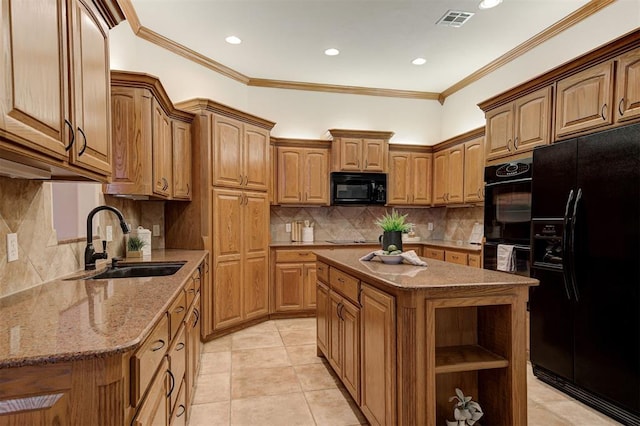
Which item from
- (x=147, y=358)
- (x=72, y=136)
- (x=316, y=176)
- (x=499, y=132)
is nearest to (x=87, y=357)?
(x=147, y=358)

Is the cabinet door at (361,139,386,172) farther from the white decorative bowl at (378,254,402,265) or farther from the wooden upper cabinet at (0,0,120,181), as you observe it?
the wooden upper cabinet at (0,0,120,181)

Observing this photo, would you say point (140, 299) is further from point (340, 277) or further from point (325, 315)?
point (325, 315)

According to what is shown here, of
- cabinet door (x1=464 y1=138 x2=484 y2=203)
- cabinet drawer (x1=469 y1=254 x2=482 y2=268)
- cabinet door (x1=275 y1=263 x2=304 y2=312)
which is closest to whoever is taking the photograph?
cabinet drawer (x1=469 y1=254 x2=482 y2=268)

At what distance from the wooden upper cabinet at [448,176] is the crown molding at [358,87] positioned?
103 cm

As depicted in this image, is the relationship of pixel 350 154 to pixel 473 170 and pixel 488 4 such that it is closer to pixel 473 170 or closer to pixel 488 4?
pixel 473 170

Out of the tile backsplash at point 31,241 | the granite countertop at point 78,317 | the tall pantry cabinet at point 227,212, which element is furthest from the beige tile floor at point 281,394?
the tile backsplash at point 31,241

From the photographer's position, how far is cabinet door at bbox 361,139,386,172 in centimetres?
489

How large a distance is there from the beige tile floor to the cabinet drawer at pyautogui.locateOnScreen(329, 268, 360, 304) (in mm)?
779

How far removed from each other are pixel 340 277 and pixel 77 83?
1.91 metres

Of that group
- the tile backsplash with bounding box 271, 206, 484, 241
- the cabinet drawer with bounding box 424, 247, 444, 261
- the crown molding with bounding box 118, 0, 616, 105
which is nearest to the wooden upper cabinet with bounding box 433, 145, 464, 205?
the tile backsplash with bounding box 271, 206, 484, 241

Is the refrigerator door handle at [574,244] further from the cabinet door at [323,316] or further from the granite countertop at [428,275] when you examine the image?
the cabinet door at [323,316]

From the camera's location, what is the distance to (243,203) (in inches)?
158

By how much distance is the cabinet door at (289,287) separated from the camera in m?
4.49

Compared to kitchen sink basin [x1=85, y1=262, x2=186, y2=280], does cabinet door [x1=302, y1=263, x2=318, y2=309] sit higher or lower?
lower
